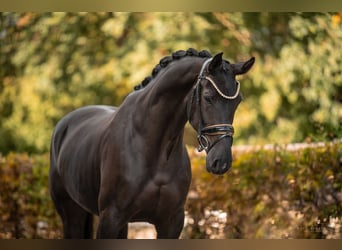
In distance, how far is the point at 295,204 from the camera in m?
7.68

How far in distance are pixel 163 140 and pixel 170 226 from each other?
58 cm

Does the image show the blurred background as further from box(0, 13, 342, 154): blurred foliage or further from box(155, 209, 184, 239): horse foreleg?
box(155, 209, 184, 239): horse foreleg

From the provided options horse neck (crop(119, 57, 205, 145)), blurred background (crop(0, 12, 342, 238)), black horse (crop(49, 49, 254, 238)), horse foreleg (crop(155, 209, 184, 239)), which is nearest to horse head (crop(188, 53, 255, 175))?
black horse (crop(49, 49, 254, 238))

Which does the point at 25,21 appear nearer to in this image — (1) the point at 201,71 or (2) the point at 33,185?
(2) the point at 33,185

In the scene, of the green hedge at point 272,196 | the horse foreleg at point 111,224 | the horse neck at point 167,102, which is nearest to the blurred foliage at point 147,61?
the green hedge at point 272,196

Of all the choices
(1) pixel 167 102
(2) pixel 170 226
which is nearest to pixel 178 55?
(1) pixel 167 102

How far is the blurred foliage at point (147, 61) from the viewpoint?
1101cm

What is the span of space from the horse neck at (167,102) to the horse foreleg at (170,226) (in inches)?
21.5

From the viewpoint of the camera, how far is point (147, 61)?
11.2 metres

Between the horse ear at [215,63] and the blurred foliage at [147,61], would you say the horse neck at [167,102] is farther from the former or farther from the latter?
the blurred foliage at [147,61]

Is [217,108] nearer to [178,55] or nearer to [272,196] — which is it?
[178,55]

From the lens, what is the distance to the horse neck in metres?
4.28

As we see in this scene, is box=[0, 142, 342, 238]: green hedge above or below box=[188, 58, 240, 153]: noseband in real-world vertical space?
below
